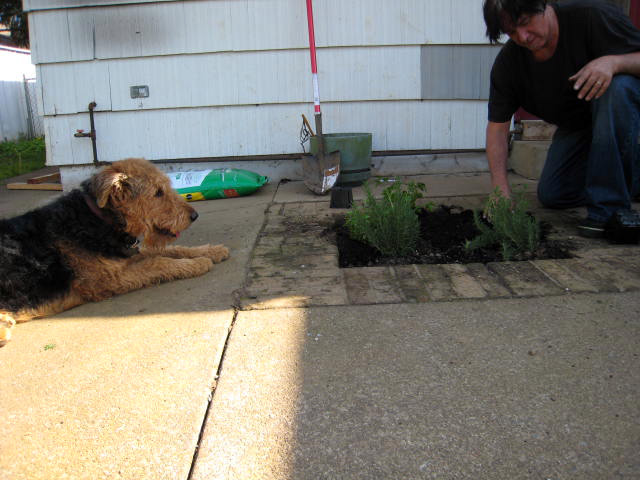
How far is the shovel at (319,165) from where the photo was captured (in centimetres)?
502

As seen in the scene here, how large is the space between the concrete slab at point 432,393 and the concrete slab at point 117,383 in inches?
4.8

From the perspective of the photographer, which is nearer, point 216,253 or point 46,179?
point 216,253

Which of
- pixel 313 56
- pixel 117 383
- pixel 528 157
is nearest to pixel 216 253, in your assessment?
pixel 117 383

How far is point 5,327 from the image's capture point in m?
2.49

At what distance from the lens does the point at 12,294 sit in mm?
2621

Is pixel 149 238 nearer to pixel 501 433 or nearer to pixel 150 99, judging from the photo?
pixel 501 433

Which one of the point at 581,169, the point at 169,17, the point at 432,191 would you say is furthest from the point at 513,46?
the point at 169,17

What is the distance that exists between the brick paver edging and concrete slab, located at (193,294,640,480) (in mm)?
107

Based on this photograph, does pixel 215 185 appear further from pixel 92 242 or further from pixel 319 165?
pixel 92 242

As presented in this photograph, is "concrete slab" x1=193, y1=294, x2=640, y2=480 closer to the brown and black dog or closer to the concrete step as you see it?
the brown and black dog

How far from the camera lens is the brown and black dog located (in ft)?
8.68

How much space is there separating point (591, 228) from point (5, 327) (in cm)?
335

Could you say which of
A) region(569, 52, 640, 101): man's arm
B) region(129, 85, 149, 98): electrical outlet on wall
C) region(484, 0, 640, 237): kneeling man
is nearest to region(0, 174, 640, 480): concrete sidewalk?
region(484, 0, 640, 237): kneeling man

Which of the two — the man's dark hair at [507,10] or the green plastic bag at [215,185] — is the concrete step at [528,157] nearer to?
the man's dark hair at [507,10]
